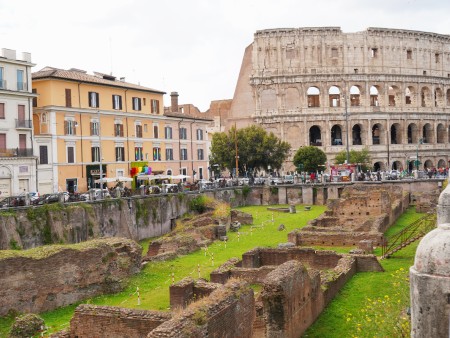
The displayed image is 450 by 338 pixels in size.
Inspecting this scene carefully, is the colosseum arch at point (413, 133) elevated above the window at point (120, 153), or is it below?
above

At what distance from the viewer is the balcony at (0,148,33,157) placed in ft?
126

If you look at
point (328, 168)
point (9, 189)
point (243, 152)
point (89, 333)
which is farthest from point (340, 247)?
point (328, 168)

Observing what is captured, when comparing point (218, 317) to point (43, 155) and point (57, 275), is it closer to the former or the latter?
point (57, 275)

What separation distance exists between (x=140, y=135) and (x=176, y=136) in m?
5.93

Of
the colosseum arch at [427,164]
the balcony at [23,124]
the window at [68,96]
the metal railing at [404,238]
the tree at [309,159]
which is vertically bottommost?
the metal railing at [404,238]

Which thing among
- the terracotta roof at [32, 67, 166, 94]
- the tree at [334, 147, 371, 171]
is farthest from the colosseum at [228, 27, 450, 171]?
the terracotta roof at [32, 67, 166, 94]

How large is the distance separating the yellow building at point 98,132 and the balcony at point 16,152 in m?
1.79

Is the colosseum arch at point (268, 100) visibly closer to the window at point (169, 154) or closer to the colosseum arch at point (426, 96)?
the colosseum arch at point (426, 96)

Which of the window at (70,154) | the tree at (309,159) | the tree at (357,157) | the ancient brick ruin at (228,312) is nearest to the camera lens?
the ancient brick ruin at (228,312)

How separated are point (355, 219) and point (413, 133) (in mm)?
48028

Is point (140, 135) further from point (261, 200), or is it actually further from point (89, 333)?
point (89, 333)

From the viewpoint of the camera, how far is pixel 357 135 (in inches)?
3238

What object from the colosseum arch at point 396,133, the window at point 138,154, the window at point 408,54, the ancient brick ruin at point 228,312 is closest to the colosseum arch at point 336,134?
the colosseum arch at point 396,133

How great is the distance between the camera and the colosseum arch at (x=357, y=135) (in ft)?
265
